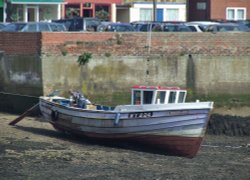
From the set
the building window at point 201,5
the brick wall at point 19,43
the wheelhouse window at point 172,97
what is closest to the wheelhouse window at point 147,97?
the wheelhouse window at point 172,97

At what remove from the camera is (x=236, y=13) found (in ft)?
211

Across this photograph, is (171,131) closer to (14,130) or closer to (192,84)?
(14,130)

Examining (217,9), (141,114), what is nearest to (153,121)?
(141,114)

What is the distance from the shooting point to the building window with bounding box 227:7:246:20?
210ft

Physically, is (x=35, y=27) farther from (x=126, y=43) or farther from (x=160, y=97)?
(x=160, y=97)

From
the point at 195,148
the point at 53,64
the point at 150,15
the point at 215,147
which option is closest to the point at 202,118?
the point at 195,148

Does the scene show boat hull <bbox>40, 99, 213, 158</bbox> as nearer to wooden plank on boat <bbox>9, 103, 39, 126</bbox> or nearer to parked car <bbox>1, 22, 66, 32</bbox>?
wooden plank on boat <bbox>9, 103, 39, 126</bbox>

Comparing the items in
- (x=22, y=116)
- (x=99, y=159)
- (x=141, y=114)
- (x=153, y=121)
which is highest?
(x=141, y=114)

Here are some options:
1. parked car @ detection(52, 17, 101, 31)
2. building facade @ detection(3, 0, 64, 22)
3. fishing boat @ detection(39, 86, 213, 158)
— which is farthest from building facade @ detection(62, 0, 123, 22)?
fishing boat @ detection(39, 86, 213, 158)

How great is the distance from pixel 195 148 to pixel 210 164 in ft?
3.88

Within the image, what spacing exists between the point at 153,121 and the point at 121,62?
8008 millimetres

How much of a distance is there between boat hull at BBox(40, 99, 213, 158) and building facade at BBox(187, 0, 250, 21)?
36.9m

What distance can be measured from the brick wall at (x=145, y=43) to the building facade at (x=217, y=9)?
90.0 ft

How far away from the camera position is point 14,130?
27797mm
